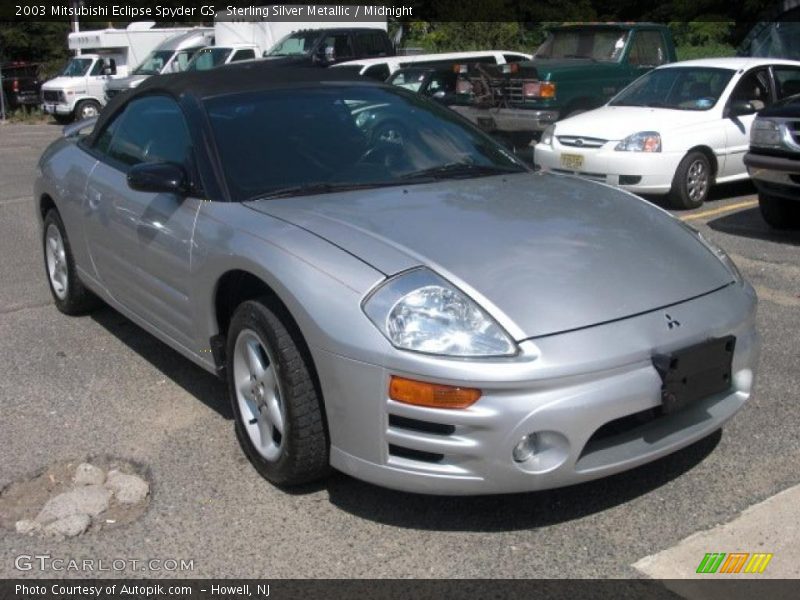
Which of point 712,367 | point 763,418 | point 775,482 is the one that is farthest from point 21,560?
point 763,418

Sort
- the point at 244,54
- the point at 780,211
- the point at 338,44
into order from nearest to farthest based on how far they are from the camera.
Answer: the point at 780,211
the point at 338,44
the point at 244,54

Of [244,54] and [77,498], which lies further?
Result: [244,54]

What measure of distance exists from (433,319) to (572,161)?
265 inches

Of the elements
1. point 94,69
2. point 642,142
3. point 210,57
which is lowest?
point 94,69

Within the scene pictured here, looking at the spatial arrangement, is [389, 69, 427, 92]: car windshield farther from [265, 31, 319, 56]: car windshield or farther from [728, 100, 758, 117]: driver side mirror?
[728, 100, 758, 117]: driver side mirror

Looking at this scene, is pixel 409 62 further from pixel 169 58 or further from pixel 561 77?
pixel 169 58

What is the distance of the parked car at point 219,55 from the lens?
69.9ft

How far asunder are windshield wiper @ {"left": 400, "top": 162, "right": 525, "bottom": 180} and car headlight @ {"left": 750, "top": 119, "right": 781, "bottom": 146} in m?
3.63

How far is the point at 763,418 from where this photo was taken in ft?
13.5

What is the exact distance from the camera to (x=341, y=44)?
19.0m

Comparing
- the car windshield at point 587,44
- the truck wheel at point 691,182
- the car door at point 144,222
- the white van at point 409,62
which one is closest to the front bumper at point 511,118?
the car windshield at point 587,44

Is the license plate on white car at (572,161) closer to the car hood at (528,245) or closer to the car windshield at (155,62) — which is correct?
the car hood at (528,245)

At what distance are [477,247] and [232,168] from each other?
1233 millimetres

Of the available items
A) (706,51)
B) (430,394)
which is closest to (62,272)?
(430,394)
